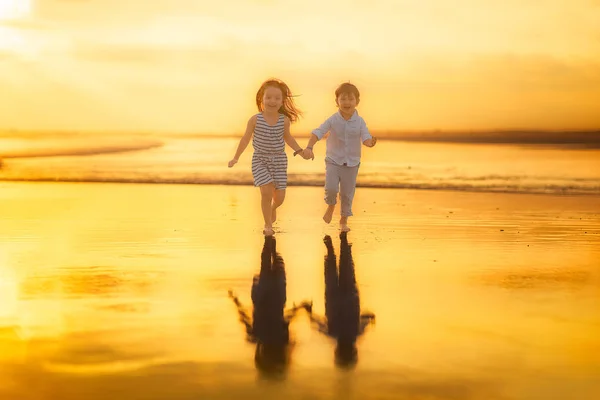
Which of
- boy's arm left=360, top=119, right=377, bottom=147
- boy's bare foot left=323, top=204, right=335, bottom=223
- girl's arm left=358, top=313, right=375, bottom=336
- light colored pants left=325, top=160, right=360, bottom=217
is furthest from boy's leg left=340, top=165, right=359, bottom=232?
girl's arm left=358, top=313, right=375, bottom=336

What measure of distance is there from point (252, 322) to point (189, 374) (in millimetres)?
1268

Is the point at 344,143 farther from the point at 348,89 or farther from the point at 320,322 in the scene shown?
the point at 320,322

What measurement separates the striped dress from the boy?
1.41ft

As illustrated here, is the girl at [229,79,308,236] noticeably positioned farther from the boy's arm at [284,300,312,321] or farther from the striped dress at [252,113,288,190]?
the boy's arm at [284,300,312,321]

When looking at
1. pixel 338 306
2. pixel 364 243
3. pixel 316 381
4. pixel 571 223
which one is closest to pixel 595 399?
pixel 316 381

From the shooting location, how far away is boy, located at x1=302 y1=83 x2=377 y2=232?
431 inches

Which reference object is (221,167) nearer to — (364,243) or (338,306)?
(364,243)

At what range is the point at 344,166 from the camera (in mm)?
11289

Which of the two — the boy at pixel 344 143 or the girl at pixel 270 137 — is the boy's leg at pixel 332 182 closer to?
the boy at pixel 344 143

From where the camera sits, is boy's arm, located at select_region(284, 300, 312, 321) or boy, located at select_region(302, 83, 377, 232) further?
boy, located at select_region(302, 83, 377, 232)

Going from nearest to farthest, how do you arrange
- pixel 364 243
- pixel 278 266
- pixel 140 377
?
pixel 140 377 < pixel 278 266 < pixel 364 243

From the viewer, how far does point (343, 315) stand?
19.3ft

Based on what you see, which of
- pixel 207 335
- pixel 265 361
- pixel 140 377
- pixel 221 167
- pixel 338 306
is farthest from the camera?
pixel 221 167

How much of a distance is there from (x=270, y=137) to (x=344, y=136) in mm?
1005
